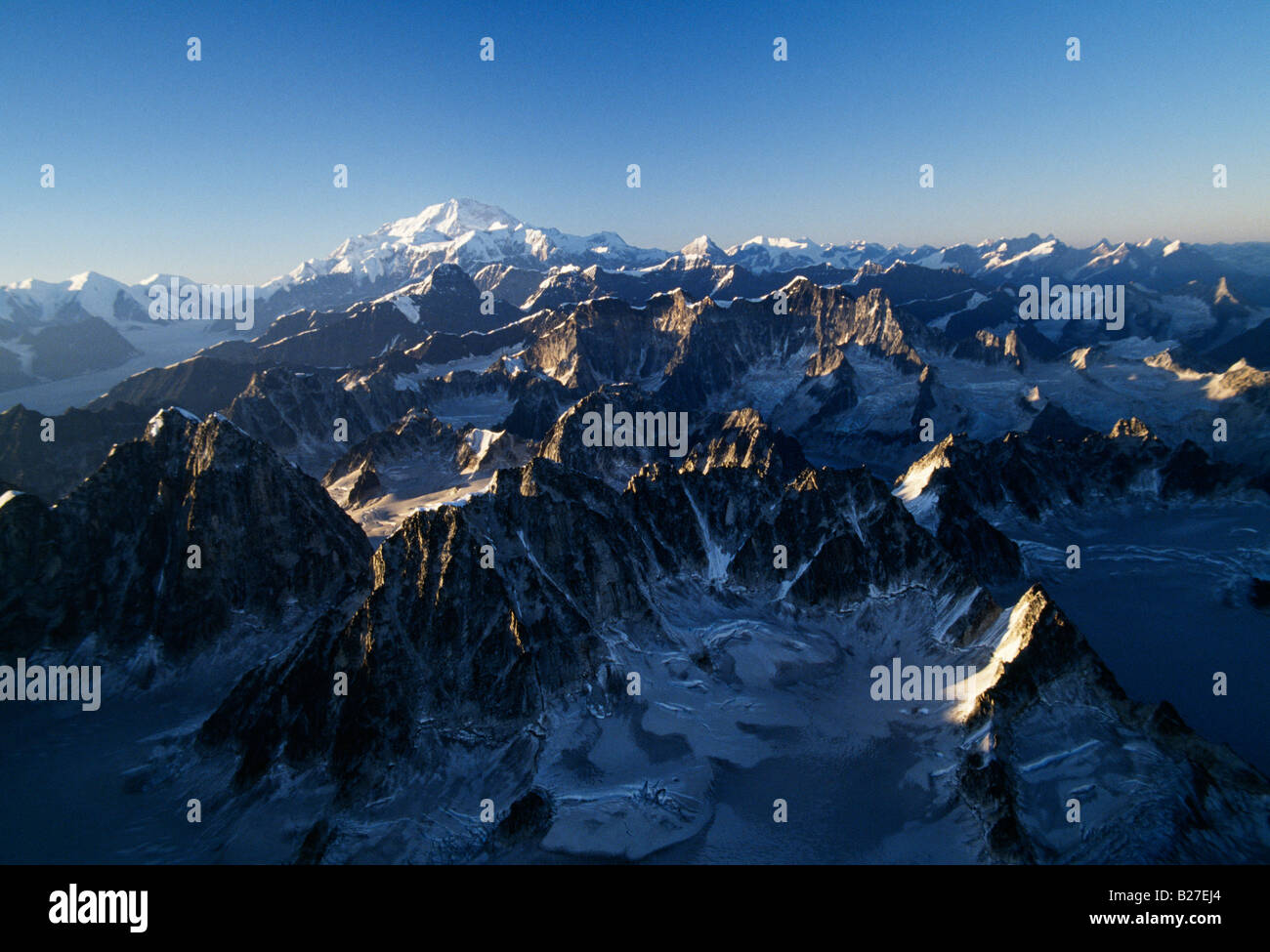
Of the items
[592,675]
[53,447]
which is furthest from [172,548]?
[53,447]

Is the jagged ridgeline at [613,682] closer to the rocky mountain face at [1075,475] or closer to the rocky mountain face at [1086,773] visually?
the rocky mountain face at [1086,773]

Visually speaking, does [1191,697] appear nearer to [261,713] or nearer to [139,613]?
[261,713]

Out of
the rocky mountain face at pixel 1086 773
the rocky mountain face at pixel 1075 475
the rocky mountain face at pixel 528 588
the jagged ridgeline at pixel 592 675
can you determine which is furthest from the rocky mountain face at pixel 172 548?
the rocky mountain face at pixel 1075 475

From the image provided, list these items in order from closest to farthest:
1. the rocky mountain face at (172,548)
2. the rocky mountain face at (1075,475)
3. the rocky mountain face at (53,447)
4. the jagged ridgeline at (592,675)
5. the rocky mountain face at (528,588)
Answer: the jagged ridgeline at (592,675) < the rocky mountain face at (528,588) < the rocky mountain face at (172,548) < the rocky mountain face at (1075,475) < the rocky mountain face at (53,447)

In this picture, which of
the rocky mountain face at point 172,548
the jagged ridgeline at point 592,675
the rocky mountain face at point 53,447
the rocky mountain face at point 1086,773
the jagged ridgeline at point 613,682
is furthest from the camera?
the rocky mountain face at point 53,447

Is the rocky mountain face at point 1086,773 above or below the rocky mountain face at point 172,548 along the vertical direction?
below

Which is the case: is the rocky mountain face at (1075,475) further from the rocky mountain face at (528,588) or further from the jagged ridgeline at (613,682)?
the jagged ridgeline at (613,682)

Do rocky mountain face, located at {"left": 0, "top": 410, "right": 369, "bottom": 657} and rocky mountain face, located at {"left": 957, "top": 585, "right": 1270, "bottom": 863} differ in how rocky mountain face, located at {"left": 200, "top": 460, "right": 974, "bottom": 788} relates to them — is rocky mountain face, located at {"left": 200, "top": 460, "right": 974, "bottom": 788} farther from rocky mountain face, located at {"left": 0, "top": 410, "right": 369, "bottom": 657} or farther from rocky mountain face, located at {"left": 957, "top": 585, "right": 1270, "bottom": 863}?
rocky mountain face, located at {"left": 957, "top": 585, "right": 1270, "bottom": 863}

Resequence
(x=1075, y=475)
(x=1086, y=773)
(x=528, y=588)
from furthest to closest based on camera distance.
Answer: (x=1075, y=475) < (x=528, y=588) < (x=1086, y=773)

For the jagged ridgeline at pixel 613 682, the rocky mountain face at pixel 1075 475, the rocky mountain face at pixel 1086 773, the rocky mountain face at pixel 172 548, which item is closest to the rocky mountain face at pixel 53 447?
the rocky mountain face at pixel 172 548

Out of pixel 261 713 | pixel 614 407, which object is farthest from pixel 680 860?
pixel 614 407

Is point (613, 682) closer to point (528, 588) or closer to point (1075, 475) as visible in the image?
point (528, 588)

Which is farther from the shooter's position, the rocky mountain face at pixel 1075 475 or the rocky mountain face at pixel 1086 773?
the rocky mountain face at pixel 1075 475
